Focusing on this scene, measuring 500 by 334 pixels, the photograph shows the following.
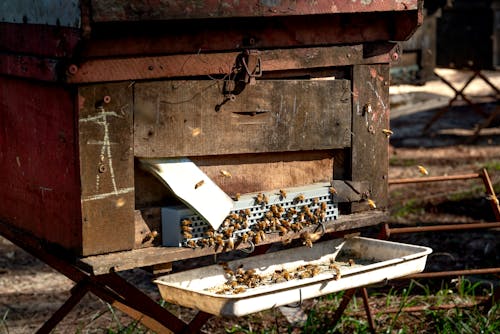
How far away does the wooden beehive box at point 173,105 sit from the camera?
3.32m

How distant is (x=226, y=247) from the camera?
12.2 ft

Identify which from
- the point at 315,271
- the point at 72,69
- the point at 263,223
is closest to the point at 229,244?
the point at 263,223

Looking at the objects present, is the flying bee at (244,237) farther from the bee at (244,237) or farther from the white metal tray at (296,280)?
the white metal tray at (296,280)

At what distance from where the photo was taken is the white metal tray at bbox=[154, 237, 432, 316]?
339cm

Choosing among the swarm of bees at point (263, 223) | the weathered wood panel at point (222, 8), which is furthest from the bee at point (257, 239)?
the weathered wood panel at point (222, 8)

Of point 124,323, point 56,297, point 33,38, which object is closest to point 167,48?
point 33,38

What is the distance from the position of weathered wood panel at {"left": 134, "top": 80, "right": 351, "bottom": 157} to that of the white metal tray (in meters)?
0.50

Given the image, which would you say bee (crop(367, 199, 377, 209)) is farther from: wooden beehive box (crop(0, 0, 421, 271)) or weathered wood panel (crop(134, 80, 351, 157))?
weathered wood panel (crop(134, 80, 351, 157))

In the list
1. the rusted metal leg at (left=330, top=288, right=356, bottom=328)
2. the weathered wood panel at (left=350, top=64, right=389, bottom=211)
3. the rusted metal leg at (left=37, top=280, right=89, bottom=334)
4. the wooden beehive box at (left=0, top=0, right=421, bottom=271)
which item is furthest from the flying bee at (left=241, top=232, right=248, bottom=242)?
the rusted metal leg at (left=330, top=288, right=356, bottom=328)

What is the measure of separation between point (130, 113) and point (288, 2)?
740 mm

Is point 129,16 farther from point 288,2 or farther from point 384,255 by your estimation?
point 384,255

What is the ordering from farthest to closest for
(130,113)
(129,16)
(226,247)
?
(226,247), (130,113), (129,16)

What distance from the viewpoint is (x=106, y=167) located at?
340 cm

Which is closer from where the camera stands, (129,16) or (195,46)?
(129,16)
